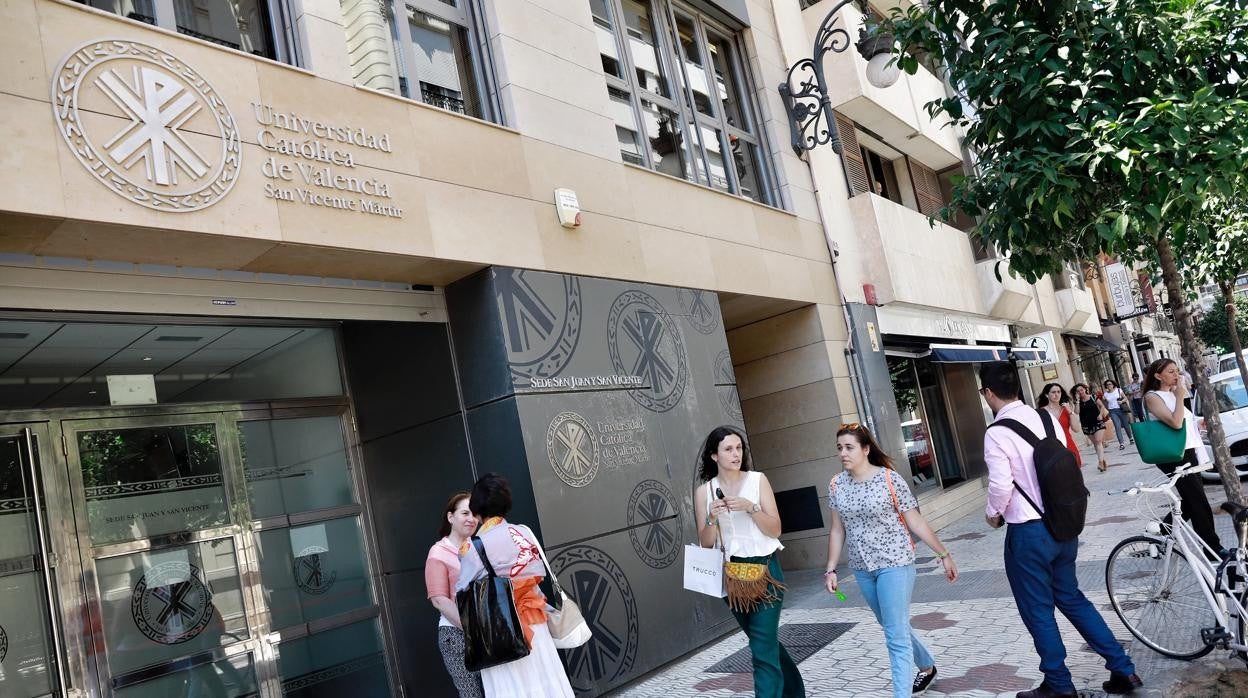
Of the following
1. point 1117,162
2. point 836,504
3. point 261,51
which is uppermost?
point 261,51

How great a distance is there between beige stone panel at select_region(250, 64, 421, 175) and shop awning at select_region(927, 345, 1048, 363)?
31.5 feet

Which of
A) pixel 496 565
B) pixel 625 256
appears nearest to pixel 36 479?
pixel 496 565

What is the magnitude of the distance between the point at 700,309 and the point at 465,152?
3155 millimetres

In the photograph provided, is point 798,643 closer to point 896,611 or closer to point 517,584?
point 896,611

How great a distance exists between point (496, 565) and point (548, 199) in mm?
3878

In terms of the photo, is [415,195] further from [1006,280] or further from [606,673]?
[1006,280]

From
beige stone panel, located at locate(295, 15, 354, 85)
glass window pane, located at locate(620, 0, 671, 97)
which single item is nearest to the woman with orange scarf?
beige stone panel, located at locate(295, 15, 354, 85)

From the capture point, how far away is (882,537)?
4.97 metres

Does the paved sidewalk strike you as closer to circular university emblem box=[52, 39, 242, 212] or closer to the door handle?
the door handle

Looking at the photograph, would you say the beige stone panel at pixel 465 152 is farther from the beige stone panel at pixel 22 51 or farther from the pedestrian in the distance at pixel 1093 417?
the pedestrian in the distance at pixel 1093 417

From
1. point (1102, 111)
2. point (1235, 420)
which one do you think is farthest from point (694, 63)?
point (1235, 420)

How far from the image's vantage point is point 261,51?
6371 millimetres

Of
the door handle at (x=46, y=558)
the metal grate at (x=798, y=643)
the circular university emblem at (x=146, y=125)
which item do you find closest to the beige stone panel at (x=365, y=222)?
the circular university emblem at (x=146, y=125)

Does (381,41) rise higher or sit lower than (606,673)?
higher
